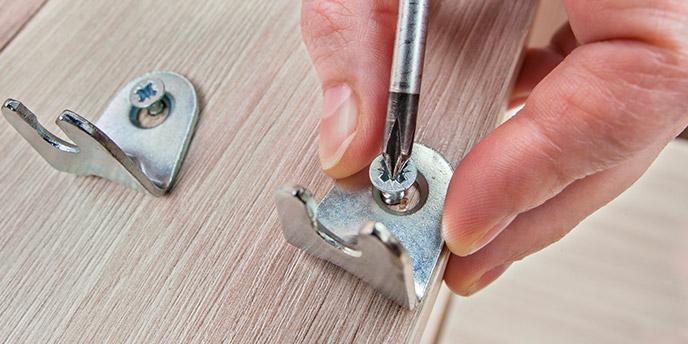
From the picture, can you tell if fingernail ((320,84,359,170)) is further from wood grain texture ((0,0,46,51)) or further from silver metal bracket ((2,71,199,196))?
wood grain texture ((0,0,46,51))

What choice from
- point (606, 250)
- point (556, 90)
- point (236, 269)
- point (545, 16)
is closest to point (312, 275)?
point (236, 269)

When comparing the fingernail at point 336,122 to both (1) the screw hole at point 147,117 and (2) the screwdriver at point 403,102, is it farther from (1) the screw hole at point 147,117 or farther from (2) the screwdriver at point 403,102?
(1) the screw hole at point 147,117

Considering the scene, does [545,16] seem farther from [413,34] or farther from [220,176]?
[220,176]

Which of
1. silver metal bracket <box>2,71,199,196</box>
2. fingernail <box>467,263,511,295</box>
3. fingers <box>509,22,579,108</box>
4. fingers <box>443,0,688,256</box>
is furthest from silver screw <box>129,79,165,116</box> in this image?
fingers <box>509,22,579,108</box>

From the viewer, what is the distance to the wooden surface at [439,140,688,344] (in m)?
1.02

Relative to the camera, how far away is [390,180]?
55 cm

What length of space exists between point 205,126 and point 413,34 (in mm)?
265

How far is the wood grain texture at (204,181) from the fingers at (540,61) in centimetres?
31

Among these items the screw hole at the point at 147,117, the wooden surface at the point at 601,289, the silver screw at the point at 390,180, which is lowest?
the wooden surface at the point at 601,289

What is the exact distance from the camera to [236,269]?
532mm

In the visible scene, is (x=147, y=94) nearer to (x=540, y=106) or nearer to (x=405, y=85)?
(x=405, y=85)

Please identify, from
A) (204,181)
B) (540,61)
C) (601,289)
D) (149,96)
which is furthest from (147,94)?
(601,289)

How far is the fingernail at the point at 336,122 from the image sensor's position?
1.84 ft

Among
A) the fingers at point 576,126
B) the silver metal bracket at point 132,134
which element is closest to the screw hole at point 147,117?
the silver metal bracket at point 132,134
